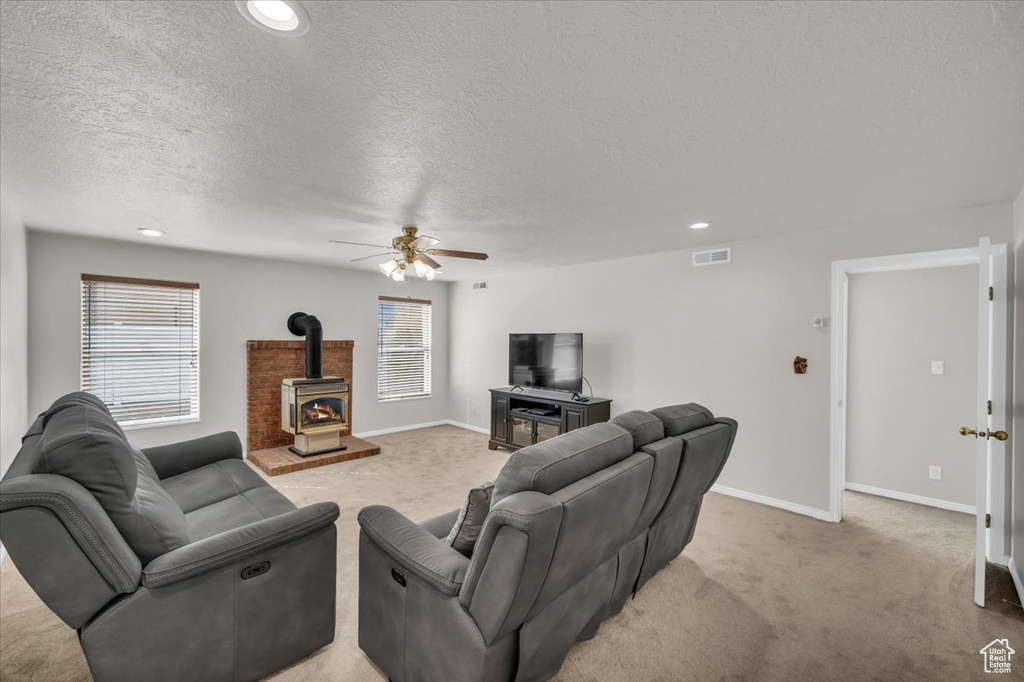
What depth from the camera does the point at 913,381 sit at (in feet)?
13.1

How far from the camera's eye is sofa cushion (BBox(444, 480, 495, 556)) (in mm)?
1748

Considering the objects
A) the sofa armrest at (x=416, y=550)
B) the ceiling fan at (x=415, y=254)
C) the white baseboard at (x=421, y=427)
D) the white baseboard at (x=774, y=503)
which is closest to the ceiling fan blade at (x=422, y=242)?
the ceiling fan at (x=415, y=254)

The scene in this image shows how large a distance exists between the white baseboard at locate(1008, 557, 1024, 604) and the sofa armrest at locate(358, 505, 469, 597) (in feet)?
10.1

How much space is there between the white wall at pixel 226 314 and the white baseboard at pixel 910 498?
5321 millimetres

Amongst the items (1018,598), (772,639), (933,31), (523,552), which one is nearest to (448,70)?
(933,31)

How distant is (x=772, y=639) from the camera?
2.16 metres

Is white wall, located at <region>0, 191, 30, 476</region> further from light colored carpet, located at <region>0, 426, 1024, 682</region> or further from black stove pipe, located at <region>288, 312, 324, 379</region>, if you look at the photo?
black stove pipe, located at <region>288, 312, 324, 379</region>

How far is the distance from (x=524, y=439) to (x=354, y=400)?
241cm

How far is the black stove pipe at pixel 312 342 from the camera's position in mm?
5305

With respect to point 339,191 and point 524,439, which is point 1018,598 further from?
point 339,191

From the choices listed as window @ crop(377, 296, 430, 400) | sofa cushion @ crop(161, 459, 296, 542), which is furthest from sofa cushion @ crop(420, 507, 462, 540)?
window @ crop(377, 296, 430, 400)

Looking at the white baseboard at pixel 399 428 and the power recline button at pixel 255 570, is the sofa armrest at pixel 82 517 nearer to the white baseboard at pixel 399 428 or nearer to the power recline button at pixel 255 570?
the power recline button at pixel 255 570

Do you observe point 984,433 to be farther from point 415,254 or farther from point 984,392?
point 415,254

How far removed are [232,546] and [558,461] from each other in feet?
4.19
